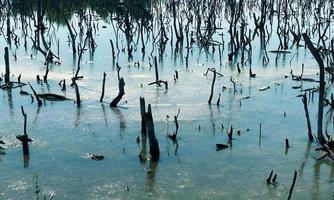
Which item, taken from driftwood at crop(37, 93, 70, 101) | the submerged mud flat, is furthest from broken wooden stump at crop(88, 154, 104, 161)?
driftwood at crop(37, 93, 70, 101)

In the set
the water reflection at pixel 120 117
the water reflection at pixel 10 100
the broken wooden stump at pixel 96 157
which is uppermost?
the water reflection at pixel 10 100

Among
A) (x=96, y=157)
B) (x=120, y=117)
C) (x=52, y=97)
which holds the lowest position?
(x=96, y=157)

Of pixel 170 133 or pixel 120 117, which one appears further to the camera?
pixel 120 117

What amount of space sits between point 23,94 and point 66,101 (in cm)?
73

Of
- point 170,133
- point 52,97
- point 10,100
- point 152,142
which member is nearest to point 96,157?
point 152,142

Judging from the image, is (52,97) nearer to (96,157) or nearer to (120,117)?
(120,117)

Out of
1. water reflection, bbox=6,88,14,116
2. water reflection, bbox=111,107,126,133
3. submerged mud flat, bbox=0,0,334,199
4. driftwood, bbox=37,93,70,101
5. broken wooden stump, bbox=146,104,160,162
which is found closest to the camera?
submerged mud flat, bbox=0,0,334,199

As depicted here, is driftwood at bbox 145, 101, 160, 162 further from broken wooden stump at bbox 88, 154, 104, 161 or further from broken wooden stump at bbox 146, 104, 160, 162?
broken wooden stump at bbox 88, 154, 104, 161

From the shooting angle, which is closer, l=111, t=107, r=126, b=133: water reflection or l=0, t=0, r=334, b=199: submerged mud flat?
l=0, t=0, r=334, b=199: submerged mud flat

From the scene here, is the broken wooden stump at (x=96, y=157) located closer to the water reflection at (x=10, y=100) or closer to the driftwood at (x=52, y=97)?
the water reflection at (x=10, y=100)

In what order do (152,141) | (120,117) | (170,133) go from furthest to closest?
(120,117) < (170,133) < (152,141)

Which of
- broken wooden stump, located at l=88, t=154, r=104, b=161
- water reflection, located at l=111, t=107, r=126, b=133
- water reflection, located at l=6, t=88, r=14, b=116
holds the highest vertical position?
water reflection, located at l=6, t=88, r=14, b=116

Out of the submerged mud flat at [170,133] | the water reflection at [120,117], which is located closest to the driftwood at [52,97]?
the submerged mud flat at [170,133]

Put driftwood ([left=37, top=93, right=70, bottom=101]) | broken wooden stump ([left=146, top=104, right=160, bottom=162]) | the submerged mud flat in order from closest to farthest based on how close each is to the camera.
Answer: the submerged mud flat
broken wooden stump ([left=146, top=104, right=160, bottom=162])
driftwood ([left=37, top=93, right=70, bottom=101])
